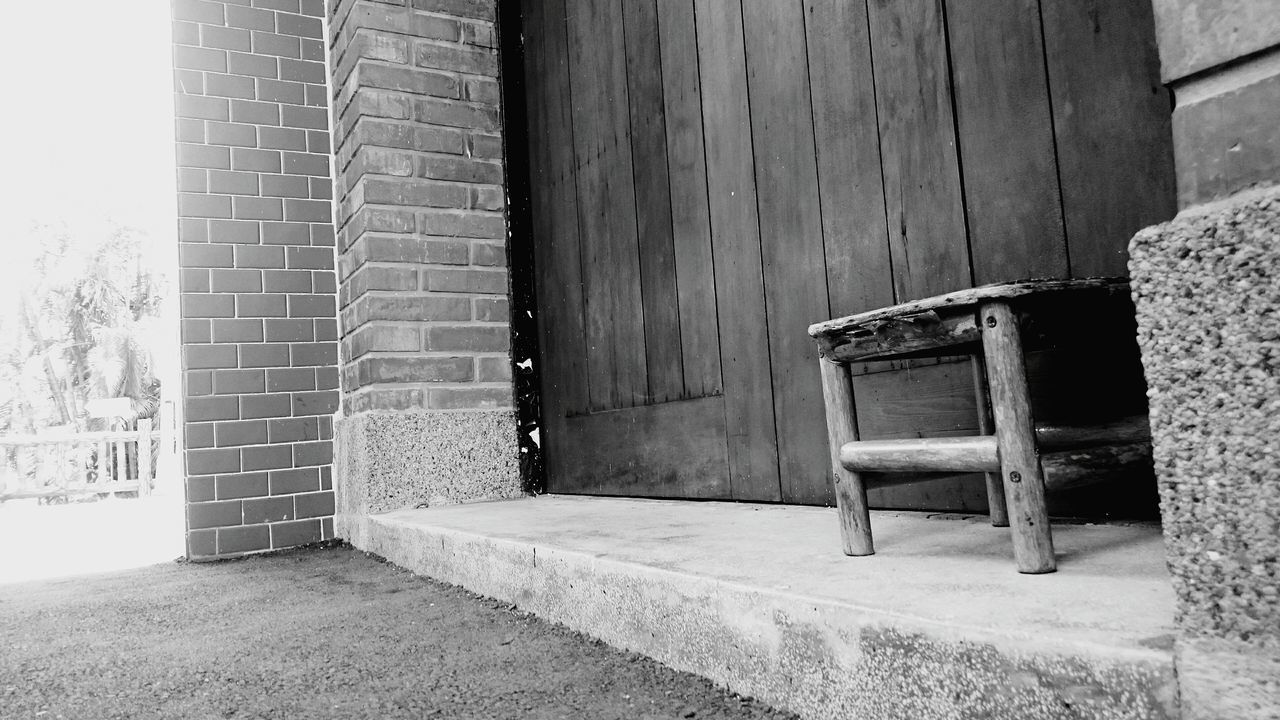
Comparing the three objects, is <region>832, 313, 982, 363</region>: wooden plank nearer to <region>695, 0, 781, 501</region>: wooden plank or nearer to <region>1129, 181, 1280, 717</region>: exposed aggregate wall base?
<region>1129, 181, 1280, 717</region>: exposed aggregate wall base

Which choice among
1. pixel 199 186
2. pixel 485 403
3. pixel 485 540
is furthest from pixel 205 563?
pixel 485 540

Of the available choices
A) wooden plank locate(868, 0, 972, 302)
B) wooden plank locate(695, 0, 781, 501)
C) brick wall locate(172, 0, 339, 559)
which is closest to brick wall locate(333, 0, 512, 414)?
brick wall locate(172, 0, 339, 559)

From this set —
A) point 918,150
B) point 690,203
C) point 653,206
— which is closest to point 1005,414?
point 918,150

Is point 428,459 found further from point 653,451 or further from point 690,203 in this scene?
point 690,203

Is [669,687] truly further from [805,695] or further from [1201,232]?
[1201,232]

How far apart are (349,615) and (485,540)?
306 mm

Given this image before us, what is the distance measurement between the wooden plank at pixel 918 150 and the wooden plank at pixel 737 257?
1.21 feet

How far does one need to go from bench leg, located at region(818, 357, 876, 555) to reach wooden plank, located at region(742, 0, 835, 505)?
0.54 meters

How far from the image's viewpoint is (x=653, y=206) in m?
2.14

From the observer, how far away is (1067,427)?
3.16 feet

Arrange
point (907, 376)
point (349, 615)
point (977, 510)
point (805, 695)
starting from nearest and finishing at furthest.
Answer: point (805, 695), point (977, 510), point (907, 376), point (349, 615)

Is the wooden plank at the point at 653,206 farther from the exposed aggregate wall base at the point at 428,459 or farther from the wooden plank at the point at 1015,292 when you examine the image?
the wooden plank at the point at 1015,292

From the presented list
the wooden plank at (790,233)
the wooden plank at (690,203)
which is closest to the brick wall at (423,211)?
the wooden plank at (690,203)

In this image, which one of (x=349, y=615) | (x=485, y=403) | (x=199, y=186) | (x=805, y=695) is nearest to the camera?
(x=805, y=695)
